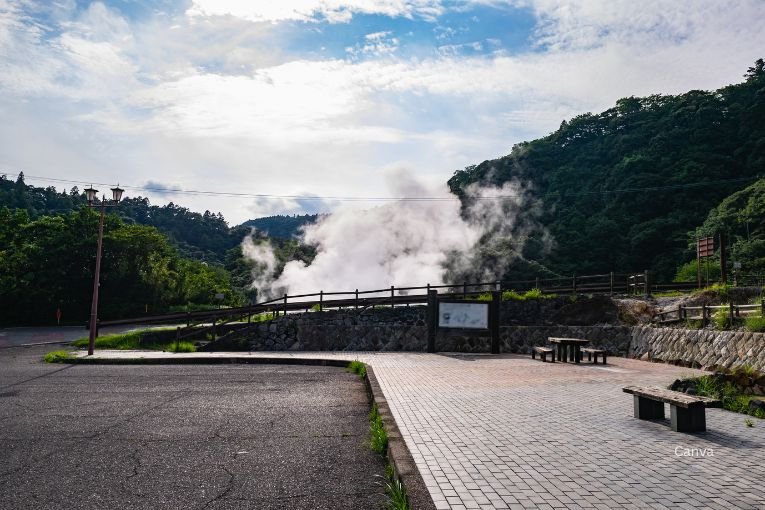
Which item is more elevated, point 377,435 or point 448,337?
point 377,435

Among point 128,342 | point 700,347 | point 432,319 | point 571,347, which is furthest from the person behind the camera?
point 128,342

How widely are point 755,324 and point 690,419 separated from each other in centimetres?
864

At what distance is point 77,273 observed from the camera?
33.0 m

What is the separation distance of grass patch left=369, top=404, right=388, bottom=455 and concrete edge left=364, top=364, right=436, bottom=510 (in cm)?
6

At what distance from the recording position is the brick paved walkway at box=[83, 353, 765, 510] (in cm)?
384

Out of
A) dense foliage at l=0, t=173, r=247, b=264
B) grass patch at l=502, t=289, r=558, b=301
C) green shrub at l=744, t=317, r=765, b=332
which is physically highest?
dense foliage at l=0, t=173, r=247, b=264

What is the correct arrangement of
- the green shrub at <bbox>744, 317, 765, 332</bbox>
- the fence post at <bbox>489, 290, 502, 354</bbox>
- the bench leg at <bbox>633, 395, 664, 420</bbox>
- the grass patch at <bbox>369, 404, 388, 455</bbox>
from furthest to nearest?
the fence post at <bbox>489, 290, 502, 354</bbox>
the green shrub at <bbox>744, 317, 765, 332</bbox>
the bench leg at <bbox>633, 395, 664, 420</bbox>
the grass patch at <bbox>369, 404, 388, 455</bbox>

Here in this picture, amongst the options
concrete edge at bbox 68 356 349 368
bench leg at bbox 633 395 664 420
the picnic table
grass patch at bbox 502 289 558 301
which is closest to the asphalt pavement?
bench leg at bbox 633 395 664 420

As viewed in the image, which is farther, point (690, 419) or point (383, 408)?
Result: point (383, 408)

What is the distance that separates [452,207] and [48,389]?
51792 millimetres

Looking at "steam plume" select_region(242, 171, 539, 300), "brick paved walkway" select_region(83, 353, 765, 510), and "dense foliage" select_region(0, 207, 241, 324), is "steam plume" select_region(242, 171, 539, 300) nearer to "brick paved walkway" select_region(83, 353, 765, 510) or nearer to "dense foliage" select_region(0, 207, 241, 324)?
"dense foliage" select_region(0, 207, 241, 324)

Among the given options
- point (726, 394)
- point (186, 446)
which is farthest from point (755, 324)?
point (186, 446)

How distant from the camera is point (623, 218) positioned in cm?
4797

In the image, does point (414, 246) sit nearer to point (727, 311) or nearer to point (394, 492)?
point (727, 311)
